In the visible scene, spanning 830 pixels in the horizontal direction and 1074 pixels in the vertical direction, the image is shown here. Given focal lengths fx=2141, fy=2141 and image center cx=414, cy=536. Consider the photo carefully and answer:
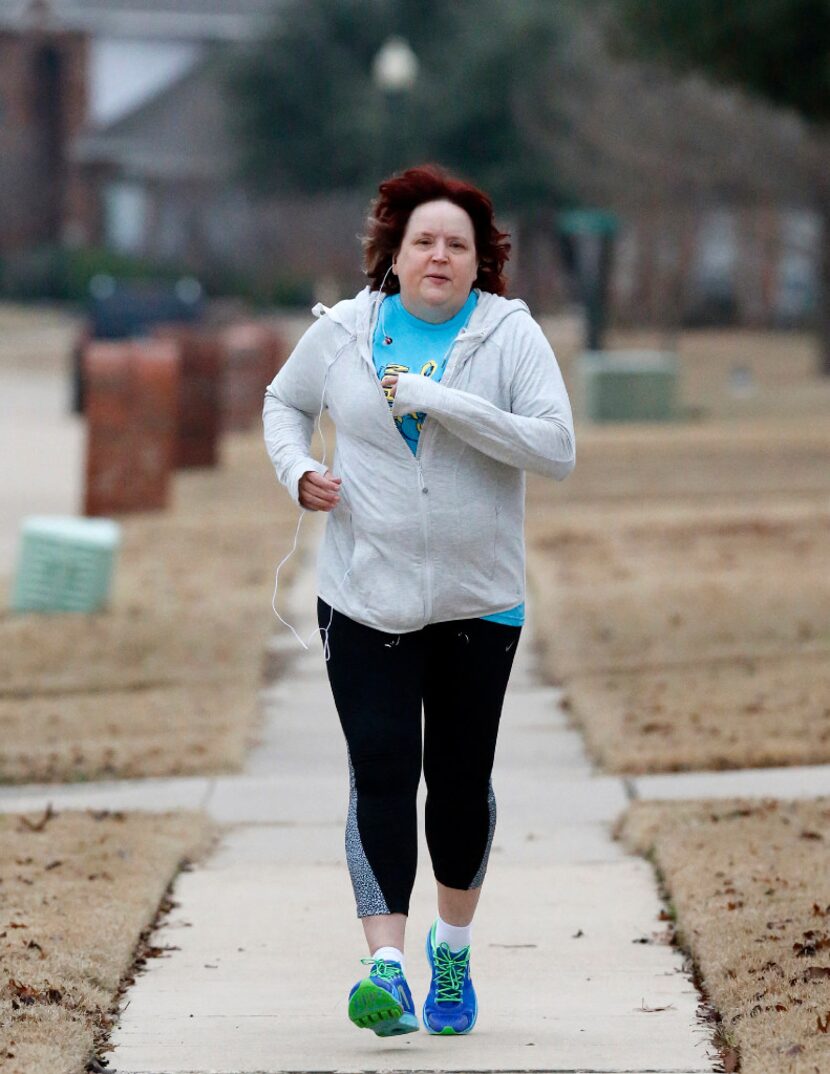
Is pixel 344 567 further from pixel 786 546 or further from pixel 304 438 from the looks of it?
pixel 786 546

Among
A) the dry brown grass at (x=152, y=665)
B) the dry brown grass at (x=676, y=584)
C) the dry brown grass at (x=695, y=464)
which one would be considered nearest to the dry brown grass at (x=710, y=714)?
the dry brown grass at (x=676, y=584)

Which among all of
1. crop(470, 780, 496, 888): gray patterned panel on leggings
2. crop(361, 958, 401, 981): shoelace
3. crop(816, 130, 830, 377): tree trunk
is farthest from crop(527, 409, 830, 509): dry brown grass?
crop(361, 958, 401, 981): shoelace

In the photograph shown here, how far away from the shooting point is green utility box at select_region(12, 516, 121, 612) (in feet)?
37.9

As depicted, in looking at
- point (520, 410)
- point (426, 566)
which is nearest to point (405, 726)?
point (426, 566)

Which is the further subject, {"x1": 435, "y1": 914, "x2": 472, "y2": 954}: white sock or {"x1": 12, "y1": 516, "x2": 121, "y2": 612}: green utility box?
{"x1": 12, "y1": 516, "x2": 121, "y2": 612}: green utility box

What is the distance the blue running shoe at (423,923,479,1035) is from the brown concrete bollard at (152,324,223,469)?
1507 cm

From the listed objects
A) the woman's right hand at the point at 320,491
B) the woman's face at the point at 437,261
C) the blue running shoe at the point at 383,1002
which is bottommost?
the blue running shoe at the point at 383,1002

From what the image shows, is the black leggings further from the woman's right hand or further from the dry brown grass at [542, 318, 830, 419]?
the dry brown grass at [542, 318, 830, 419]

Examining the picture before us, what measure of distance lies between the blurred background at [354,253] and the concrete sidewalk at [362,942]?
0.86 meters

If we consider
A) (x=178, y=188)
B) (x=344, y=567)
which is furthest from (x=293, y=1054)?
(x=178, y=188)

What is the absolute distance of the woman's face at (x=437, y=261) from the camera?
4578 mm

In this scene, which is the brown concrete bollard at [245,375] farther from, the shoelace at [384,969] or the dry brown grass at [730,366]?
the shoelace at [384,969]

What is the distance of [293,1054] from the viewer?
4.54 m

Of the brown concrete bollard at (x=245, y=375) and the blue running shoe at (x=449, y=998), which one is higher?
the blue running shoe at (x=449, y=998)
